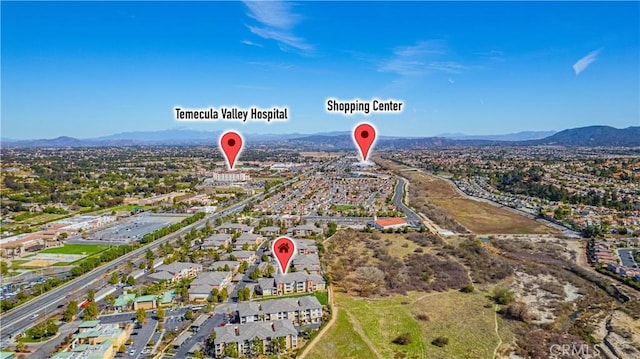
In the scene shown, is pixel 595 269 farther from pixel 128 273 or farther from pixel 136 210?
pixel 136 210

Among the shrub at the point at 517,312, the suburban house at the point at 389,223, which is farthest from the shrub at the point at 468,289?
the suburban house at the point at 389,223

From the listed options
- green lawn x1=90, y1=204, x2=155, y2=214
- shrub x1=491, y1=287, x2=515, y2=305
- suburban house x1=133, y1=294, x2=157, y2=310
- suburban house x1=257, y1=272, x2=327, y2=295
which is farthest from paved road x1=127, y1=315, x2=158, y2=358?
green lawn x1=90, y1=204, x2=155, y2=214

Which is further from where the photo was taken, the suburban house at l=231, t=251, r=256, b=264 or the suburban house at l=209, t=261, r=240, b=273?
the suburban house at l=231, t=251, r=256, b=264

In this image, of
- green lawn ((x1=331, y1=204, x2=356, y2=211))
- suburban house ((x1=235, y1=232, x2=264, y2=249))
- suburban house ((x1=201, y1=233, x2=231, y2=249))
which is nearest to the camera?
suburban house ((x1=201, y1=233, x2=231, y2=249))

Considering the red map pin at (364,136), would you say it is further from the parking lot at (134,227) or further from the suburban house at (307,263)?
the parking lot at (134,227)

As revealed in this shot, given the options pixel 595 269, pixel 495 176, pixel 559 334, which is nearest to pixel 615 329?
pixel 559 334

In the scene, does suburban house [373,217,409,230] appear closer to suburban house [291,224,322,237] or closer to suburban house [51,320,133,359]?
suburban house [291,224,322,237]
